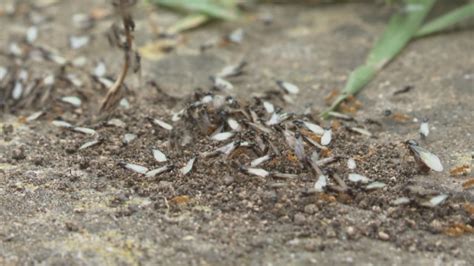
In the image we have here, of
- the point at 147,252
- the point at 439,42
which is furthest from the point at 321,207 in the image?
the point at 439,42

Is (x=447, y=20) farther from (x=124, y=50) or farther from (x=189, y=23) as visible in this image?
(x=124, y=50)

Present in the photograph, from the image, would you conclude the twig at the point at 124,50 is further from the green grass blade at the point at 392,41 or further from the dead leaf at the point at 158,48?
the green grass blade at the point at 392,41

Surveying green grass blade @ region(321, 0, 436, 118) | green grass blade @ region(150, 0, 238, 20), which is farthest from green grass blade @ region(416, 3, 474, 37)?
green grass blade @ region(150, 0, 238, 20)

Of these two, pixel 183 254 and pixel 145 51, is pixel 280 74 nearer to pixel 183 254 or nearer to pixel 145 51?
pixel 145 51

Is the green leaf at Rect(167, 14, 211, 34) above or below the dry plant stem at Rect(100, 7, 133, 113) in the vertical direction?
below

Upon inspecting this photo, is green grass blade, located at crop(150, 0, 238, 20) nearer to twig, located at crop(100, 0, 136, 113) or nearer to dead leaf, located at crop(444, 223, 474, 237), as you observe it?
twig, located at crop(100, 0, 136, 113)

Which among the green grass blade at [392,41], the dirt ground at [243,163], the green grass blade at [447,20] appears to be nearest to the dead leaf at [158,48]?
the dirt ground at [243,163]
